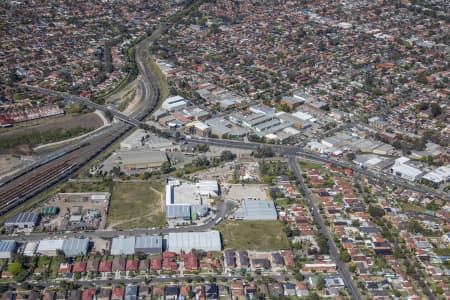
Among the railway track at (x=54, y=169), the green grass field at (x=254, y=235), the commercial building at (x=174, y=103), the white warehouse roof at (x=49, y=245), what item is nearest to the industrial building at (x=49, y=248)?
the white warehouse roof at (x=49, y=245)

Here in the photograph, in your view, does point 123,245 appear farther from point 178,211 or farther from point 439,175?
point 439,175

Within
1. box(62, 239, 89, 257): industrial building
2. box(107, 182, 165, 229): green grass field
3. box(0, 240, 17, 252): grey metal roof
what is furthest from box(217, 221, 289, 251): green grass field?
box(0, 240, 17, 252): grey metal roof

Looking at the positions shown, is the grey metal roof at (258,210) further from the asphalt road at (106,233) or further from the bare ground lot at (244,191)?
the asphalt road at (106,233)

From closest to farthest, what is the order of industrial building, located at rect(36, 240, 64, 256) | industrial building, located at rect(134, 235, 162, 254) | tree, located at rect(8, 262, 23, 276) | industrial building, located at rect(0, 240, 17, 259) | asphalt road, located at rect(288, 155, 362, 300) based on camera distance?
tree, located at rect(8, 262, 23, 276), asphalt road, located at rect(288, 155, 362, 300), industrial building, located at rect(0, 240, 17, 259), industrial building, located at rect(36, 240, 64, 256), industrial building, located at rect(134, 235, 162, 254)

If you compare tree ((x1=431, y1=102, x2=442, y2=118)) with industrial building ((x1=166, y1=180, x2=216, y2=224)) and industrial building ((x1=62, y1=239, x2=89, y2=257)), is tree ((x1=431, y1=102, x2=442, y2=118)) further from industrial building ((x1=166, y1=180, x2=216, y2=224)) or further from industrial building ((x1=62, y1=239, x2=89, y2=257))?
industrial building ((x1=62, y1=239, x2=89, y2=257))

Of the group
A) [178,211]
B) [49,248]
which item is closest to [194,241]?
[178,211]

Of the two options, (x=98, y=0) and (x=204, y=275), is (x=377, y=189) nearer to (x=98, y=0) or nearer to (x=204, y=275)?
(x=204, y=275)
